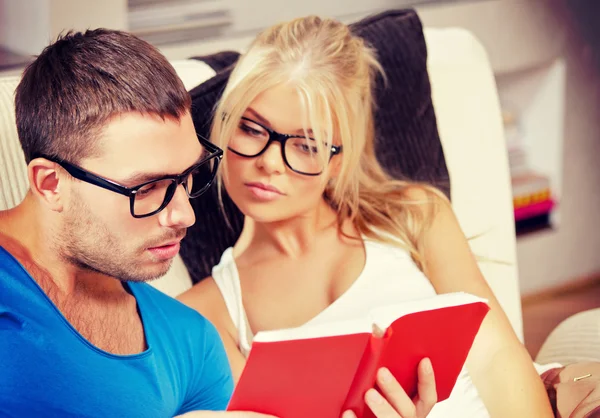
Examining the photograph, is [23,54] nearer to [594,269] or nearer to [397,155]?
[397,155]

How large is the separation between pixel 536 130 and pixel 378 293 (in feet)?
5.24

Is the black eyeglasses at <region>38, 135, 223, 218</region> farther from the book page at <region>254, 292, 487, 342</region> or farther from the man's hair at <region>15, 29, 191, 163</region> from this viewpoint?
the book page at <region>254, 292, 487, 342</region>

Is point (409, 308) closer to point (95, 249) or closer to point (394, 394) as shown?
point (394, 394)

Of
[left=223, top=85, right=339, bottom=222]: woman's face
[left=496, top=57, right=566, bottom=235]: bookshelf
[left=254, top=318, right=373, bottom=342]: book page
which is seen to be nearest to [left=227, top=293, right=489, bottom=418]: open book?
[left=254, top=318, right=373, bottom=342]: book page

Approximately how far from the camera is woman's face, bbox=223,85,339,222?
129 cm

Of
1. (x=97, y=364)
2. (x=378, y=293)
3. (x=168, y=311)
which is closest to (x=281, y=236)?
(x=378, y=293)

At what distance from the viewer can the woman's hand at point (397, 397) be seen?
1.02 meters

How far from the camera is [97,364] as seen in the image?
97 cm

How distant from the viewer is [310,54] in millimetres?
1358

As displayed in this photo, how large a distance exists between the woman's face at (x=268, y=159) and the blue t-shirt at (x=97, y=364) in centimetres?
22

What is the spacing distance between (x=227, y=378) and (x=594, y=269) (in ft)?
7.28

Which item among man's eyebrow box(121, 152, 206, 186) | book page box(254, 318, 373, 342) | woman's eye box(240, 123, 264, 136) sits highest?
man's eyebrow box(121, 152, 206, 186)

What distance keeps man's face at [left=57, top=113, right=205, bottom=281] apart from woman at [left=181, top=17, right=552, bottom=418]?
0.31 metres

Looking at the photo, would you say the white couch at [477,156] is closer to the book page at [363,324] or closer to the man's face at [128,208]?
the book page at [363,324]
